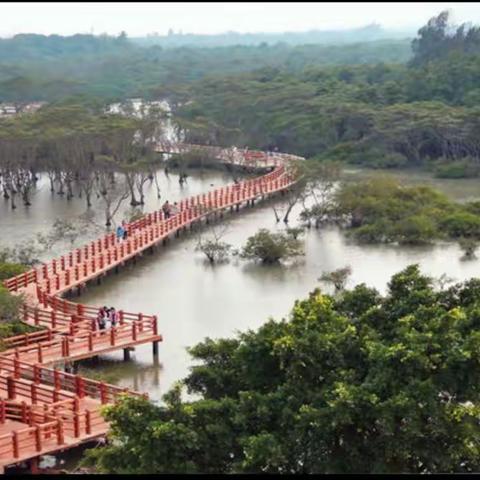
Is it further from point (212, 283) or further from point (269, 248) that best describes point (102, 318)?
point (269, 248)

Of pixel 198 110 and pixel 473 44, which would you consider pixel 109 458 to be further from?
pixel 473 44

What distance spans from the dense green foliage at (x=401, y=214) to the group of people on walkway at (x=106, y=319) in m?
13.1

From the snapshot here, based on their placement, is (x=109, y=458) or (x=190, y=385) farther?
(x=190, y=385)

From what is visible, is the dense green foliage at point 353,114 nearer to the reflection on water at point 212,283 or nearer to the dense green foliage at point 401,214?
the dense green foliage at point 401,214

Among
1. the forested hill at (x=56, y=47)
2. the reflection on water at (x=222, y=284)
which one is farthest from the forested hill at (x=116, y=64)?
the reflection on water at (x=222, y=284)

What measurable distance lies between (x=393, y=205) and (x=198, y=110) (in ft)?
96.9

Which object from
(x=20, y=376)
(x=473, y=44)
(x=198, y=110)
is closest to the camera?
(x=20, y=376)

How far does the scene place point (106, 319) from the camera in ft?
66.3

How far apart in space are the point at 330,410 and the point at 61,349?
9232 millimetres

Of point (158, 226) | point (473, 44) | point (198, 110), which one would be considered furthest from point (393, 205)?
point (473, 44)

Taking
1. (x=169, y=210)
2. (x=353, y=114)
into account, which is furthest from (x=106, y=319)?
(x=353, y=114)

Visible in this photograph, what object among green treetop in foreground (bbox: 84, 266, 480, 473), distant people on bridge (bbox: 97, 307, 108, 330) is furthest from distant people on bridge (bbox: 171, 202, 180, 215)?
green treetop in foreground (bbox: 84, 266, 480, 473)

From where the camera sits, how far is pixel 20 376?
56.5ft

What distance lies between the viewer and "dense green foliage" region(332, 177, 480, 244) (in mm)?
31172
